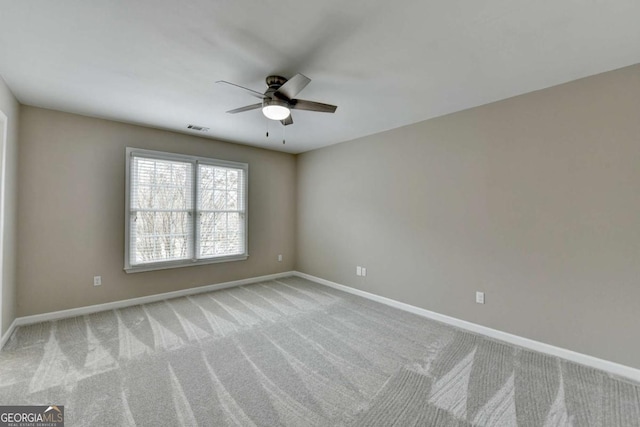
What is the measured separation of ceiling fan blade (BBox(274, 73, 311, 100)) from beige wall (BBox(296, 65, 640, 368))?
2.13 m

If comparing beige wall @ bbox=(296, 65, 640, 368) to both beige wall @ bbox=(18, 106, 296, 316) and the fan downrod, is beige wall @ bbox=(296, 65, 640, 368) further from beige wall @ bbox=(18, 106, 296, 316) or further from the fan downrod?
beige wall @ bbox=(18, 106, 296, 316)

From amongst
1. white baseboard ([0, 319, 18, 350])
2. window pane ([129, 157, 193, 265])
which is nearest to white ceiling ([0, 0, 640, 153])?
window pane ([129, 157, 193, 265])

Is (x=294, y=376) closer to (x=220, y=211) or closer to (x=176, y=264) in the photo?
(x=176, y=264)

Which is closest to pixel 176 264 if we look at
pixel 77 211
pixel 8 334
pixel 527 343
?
pixel 77 211

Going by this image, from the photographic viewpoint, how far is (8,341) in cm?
271

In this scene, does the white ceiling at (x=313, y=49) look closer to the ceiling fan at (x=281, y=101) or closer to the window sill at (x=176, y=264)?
the ceiling fan at (x=281, y=101)

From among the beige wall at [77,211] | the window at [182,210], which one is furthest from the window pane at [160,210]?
the beige wall at [77,211]

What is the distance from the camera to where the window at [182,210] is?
12.6 feet

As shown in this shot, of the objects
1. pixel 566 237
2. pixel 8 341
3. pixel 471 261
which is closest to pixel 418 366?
pixel 471 261

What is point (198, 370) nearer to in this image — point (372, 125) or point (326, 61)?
point (326, 61)

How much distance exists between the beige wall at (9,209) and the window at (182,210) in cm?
106

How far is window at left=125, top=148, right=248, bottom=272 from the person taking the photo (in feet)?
12.6

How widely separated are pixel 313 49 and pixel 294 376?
2631 millimetres

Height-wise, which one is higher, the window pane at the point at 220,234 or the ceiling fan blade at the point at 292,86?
the ceiling fan blade at the point at 292,86
